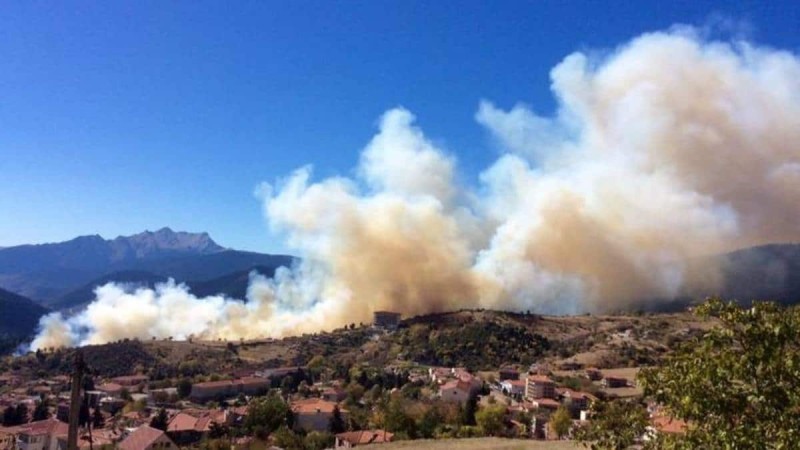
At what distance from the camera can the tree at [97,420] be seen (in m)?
60.5

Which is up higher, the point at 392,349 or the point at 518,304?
the point at 518,304

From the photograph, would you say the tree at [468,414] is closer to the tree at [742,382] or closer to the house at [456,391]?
the house at [456,391]

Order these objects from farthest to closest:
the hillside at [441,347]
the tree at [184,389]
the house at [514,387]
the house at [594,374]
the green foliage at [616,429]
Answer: the hillside at [441,347] < the tree at [184,389] < the house at [594,374] < the house at [514,387] < the green foliage at [616,429]

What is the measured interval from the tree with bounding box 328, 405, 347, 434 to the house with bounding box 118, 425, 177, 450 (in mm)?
11815

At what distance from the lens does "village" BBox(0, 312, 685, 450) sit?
49500 millimetres

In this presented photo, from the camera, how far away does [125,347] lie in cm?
11200

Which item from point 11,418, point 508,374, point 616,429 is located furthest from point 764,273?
point 616,429

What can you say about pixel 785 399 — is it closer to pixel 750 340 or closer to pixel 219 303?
pixel 750 340

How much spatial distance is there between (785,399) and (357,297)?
128325 mm

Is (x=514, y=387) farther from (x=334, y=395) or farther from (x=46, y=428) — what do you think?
(x=46, y=428)

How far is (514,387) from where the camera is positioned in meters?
73.6

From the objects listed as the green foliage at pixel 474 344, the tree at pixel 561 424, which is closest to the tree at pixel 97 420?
the tree at pixel 561 424

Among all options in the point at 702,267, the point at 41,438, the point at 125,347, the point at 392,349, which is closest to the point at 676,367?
the point at 41,438

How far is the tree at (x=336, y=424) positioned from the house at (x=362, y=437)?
274 cm
